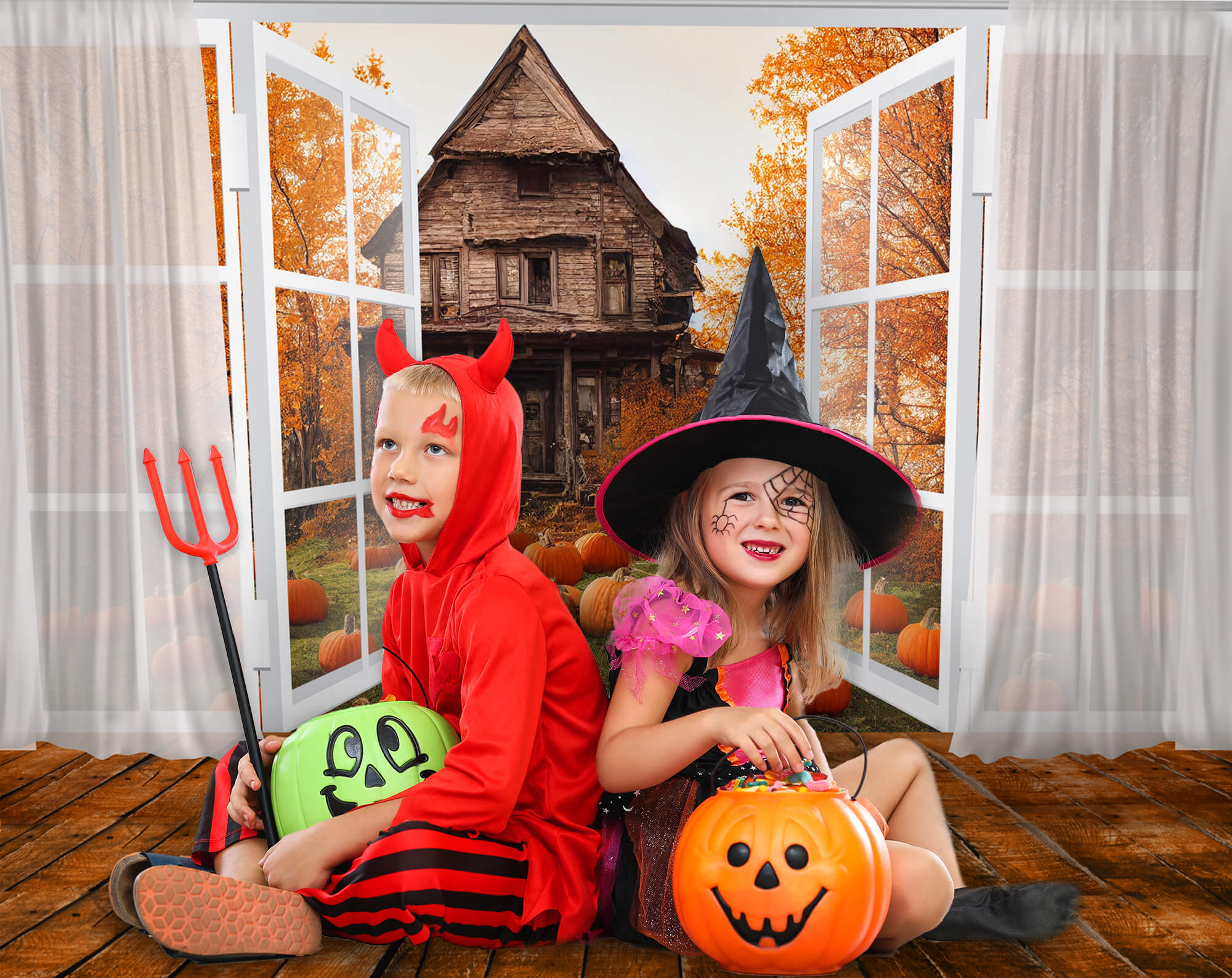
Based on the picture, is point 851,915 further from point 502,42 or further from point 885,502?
point 502,42

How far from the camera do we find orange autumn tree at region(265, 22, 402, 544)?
8.81 feet

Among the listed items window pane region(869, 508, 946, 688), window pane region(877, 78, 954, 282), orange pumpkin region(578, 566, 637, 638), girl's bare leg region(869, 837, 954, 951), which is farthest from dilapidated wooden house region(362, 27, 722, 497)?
girl's bare leg region(869, 837, 954, 951)

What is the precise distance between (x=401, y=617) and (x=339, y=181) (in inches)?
68.5

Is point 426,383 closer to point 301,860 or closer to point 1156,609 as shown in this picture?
point 301,860

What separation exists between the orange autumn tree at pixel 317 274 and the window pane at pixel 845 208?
5.52ft

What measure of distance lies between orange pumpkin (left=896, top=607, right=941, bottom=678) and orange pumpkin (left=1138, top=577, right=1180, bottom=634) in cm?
73

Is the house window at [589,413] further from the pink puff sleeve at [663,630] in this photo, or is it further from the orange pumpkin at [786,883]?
the orange pumpkin at [786,883]

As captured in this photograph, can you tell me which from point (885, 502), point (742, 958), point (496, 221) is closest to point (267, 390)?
point (885, 502)

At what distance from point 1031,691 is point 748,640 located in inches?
49.3

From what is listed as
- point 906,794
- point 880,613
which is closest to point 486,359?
point 906,794

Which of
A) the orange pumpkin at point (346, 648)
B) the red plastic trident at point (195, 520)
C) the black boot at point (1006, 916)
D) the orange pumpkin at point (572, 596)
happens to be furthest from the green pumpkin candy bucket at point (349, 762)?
the orange pumpkin at point (572, 596)

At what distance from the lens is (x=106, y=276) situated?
2.29 meters

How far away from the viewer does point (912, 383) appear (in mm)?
4617

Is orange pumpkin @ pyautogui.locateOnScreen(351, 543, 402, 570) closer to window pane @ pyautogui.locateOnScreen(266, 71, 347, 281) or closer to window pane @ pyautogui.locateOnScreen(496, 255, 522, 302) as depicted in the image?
window pane @ pyautogui.locateOnScreen(266, 71, 347, 281)
